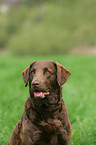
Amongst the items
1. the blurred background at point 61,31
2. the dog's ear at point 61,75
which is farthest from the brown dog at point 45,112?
the blurred background at point 61,31

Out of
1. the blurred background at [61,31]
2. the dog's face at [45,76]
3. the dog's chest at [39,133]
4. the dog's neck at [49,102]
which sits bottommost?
the dog's chest at [39,133]

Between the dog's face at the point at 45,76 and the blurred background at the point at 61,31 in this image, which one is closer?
the dog's face at the point at 45,76

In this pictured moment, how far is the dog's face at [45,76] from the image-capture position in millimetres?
3154

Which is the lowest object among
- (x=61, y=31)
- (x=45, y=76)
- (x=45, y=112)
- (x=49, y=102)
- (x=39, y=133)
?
(x=39, y=133)

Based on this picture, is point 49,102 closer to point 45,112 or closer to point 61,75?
point 45,112

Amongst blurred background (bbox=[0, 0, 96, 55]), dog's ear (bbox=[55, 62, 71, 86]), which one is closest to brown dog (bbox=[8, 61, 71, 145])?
dog's ear (bbox=[55, 62, 71, 86])

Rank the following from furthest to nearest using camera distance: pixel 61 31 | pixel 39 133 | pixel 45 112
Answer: pixel 61 31, pixel 45 112, pixel 39 133

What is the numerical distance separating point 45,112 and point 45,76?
1.68 feet

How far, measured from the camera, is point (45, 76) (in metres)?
3.26

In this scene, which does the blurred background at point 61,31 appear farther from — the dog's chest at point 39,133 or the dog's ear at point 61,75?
the dog's chest at point 39,133

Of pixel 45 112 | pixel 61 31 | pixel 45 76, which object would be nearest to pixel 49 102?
pixel 45 112

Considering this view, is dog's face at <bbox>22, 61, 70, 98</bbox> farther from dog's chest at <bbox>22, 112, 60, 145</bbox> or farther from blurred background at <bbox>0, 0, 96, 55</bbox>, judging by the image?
blurred background at <bbox>0, 0, 96, 55</bbox>

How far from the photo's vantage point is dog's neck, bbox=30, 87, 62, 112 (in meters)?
3.35

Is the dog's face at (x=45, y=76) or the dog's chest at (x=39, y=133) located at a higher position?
the dog's face at (x=45, y=76)
